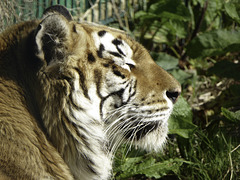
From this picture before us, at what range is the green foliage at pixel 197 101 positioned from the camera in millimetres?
3203

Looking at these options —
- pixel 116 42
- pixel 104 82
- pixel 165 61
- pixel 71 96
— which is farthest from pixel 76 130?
pixel 165 61

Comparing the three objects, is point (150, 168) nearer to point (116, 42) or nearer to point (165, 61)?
point (116, 42)

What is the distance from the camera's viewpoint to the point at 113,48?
2.48 m

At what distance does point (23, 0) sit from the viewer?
13.1 ft

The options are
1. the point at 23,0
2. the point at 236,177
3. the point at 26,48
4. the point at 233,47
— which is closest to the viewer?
the point at 26,48

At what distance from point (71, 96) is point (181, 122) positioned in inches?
51.7

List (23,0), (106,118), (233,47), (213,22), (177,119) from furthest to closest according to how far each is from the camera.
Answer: (213,22), (23,0), (233,47), (177,119), (106,118)

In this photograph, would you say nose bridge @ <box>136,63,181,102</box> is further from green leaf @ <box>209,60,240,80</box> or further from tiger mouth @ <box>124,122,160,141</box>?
green leaf @ <box>209,60,240,80</box>

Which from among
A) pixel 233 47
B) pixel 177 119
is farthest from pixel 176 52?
pixel 177 119

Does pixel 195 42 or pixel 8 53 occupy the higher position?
pixel 8 53

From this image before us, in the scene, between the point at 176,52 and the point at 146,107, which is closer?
the point at 146,107

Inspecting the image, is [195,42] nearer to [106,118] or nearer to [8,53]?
[106,118]

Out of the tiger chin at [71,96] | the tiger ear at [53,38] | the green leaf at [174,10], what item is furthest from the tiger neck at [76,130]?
the green leaf at [174,10]

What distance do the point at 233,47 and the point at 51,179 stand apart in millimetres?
Answer: 2166
